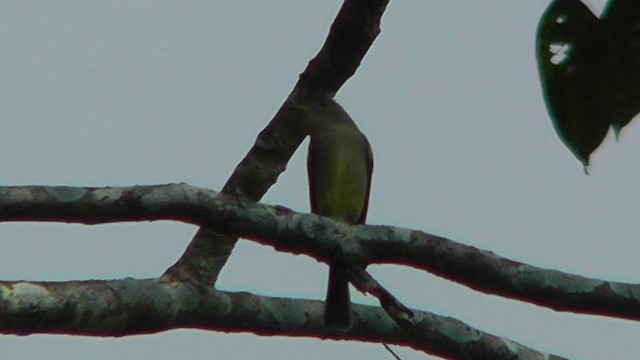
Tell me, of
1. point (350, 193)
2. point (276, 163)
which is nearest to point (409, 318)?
point (276, 163)

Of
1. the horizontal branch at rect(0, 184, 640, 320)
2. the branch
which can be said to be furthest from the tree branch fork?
the branch

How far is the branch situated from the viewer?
8.66ft

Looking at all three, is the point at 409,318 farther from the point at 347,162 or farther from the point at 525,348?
the point at 347,162

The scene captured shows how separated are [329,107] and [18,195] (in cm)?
118

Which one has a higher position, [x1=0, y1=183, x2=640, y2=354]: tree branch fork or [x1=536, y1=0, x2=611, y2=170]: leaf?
[x1=0, y1=183, x2=640, y2=354]: tree branch fork

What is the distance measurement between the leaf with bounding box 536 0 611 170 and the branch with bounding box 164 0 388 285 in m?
1.52

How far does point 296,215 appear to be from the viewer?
250 centimetres

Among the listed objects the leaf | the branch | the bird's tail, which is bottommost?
the leaf

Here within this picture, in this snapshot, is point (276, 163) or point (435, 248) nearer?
point (435, 248)

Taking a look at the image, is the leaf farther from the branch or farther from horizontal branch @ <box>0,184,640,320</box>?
the branch

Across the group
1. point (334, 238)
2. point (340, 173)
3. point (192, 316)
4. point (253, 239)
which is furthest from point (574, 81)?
point (340, 173)

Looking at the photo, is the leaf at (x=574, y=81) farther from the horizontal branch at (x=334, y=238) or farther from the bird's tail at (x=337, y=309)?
the bird's tail at (x=337, y=309)

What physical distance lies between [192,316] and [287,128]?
2.22ft

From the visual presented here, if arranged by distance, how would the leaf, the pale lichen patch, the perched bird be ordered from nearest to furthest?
the leaf → the pale lichen patch → the perched bird
